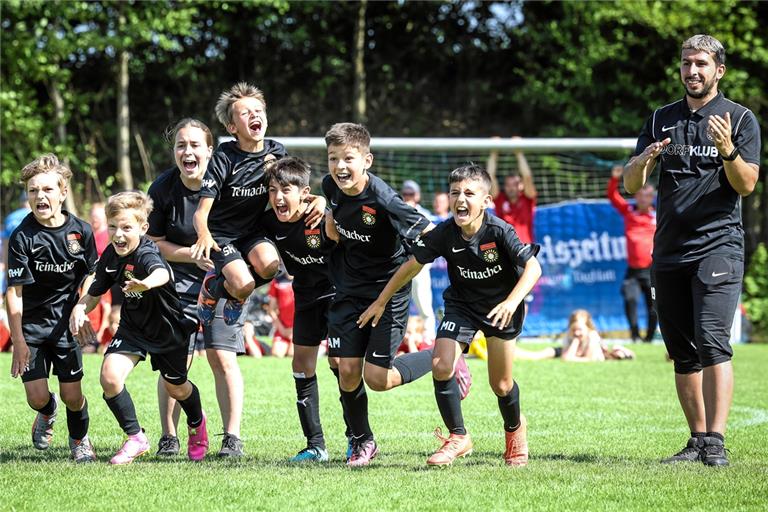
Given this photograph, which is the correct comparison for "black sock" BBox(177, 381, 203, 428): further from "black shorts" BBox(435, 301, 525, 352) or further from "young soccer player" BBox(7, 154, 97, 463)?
"black shorts" BBox(435, 301, 525, 352)

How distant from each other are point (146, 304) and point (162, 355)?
1.08 ft

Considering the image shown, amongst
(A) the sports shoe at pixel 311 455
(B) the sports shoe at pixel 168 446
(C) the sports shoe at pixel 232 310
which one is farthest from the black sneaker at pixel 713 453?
(B) the sports shoe at pixel 168 446

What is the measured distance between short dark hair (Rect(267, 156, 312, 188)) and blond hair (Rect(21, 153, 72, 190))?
130 cm

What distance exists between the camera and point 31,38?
21219mm

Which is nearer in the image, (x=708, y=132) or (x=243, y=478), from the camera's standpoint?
(x=243, y=478)

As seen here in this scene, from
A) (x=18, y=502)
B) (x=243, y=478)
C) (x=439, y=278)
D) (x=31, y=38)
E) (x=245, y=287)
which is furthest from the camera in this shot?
(x=31, y=38)

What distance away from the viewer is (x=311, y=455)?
650 centimetres

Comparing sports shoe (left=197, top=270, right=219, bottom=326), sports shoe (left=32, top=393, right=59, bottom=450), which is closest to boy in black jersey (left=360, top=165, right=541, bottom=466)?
sports shoe (left=197, top=270, right=219, bottom=326)

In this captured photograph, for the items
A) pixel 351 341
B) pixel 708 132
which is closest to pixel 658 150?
pixel 708 132

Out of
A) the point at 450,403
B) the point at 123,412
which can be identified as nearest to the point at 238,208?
the point at 123,412

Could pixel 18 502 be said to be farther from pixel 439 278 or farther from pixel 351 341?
pixel 439 278

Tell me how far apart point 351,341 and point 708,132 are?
95.5 inches

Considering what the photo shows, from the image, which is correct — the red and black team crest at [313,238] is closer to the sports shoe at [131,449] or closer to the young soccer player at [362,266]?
the young soccer player at [362,266]

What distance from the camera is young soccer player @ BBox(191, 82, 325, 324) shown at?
6.61m
